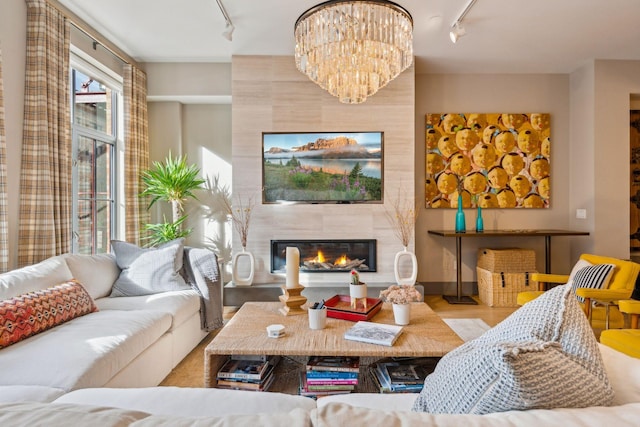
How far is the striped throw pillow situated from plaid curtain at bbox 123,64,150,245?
4554mm

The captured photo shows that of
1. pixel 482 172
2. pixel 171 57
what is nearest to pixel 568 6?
pixel 482 172

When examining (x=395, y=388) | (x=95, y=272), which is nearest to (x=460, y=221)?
(x=395, y=388)

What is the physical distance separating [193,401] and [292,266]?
1310 mm

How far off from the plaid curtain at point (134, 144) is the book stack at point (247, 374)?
3018mm

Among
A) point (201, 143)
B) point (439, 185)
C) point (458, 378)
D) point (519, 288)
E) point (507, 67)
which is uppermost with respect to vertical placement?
point (507, 67)

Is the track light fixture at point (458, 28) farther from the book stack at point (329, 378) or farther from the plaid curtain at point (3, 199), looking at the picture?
the plaid curtain at point (3, 199)

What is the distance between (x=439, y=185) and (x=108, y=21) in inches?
160

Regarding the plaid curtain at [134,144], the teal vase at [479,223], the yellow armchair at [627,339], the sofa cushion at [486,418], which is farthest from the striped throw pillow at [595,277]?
the plaid curtain at [134,144]

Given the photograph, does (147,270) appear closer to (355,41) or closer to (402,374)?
(402,374)

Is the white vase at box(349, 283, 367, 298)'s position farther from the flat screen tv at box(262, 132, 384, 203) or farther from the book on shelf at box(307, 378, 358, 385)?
the flat screen tv at box(262, 132, 384, 203)

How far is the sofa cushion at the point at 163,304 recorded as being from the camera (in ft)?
8.73

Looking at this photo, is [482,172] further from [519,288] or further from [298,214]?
[298,214]

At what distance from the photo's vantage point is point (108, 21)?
3.67 m

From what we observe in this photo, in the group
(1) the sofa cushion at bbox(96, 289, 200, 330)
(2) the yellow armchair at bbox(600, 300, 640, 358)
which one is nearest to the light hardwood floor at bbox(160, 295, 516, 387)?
(1) the sofa cushion at bbox(96, 289, 200, 330)
